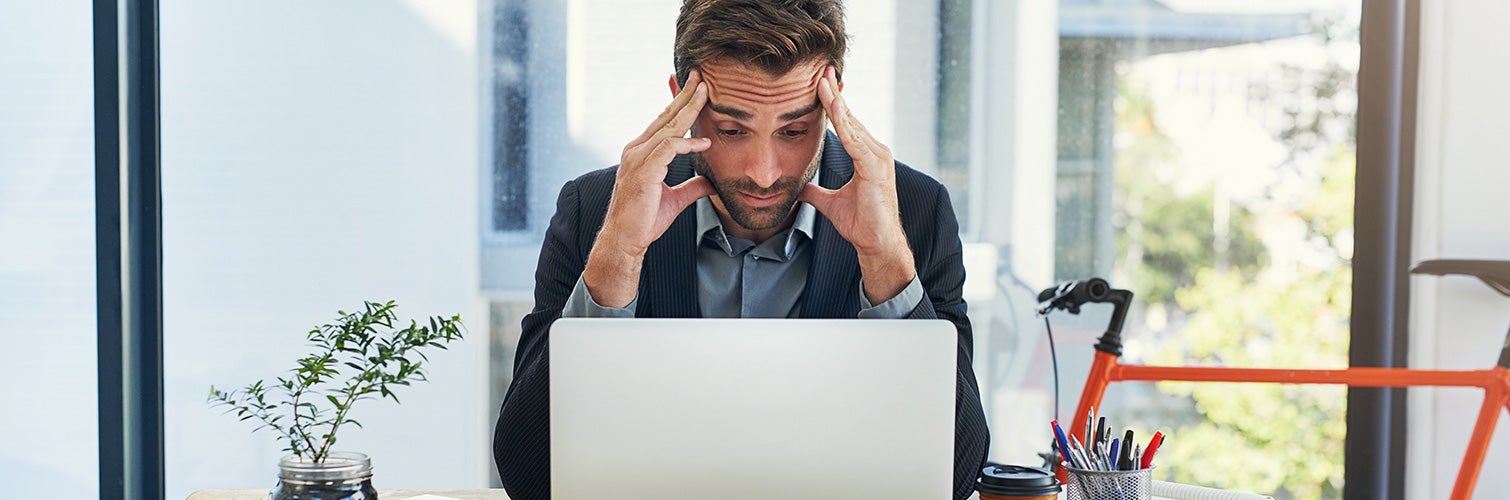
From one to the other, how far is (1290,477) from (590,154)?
1.80 metres

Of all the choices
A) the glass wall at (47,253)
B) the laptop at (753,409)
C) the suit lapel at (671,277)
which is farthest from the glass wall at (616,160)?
the laptop at (753,409)

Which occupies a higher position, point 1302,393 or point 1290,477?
point 1302,393

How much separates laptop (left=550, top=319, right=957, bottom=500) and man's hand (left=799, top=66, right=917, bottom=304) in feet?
1.49

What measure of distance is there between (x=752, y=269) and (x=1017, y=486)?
681 millimetres

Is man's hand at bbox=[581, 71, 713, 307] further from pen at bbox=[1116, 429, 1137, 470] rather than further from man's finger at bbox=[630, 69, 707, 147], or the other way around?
pen at bbox=[1116, 429, 1137, 470]

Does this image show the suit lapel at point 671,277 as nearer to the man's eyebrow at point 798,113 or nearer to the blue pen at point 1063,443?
the man's eyebrow at point 798,113

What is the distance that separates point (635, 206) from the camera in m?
1.55

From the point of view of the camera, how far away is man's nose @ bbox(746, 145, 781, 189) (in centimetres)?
164

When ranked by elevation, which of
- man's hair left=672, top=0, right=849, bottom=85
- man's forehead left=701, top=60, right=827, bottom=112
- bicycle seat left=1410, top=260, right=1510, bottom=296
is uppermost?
man's hair left=672, top=0, right=849, bottom=85

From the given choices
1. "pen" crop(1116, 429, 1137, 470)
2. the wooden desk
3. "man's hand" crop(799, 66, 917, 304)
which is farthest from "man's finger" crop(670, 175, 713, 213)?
"pen" crop(1116, 429, 1137, 470)

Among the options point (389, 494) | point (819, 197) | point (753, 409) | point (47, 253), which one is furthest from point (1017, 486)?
point (47, 253)

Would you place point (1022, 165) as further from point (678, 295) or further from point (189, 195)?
point (189, 195)

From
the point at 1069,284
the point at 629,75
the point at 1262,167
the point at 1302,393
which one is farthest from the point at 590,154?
the point at 1302,393

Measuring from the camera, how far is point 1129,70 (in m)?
2.72
